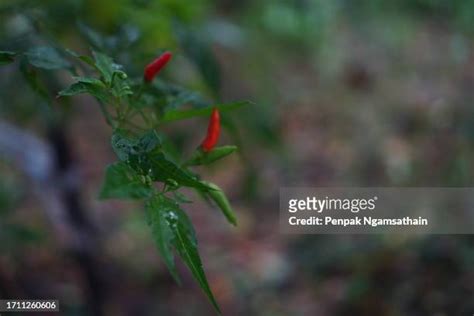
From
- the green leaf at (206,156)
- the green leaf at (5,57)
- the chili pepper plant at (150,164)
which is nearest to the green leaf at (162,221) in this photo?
the chili pepper plant at (150,164)

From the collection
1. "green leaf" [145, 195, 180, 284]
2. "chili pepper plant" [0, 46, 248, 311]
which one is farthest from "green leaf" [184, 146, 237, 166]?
"green leaf" [145, 195, 180, 284]

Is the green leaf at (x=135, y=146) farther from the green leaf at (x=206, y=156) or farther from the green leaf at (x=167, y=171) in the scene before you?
the green leaf at (x=206, y=156)

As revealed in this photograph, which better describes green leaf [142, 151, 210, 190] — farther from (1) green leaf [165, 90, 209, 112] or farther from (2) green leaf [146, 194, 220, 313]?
(1) green leaf [165, 90, 209, 112]

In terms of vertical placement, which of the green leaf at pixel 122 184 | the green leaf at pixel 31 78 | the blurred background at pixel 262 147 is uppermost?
the blurred background at pixel 262 147

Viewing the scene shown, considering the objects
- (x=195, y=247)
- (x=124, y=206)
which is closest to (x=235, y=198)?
(x=124, y=206)

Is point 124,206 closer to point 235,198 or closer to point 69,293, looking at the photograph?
point 235,198
